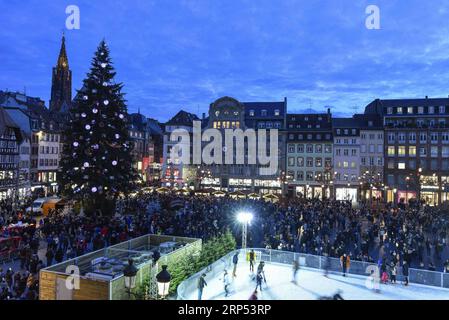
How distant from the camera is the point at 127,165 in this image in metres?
28.0

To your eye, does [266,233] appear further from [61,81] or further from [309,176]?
[61,81]

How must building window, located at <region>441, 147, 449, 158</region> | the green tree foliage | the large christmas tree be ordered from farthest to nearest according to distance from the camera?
1. building window, located at <region>441, 147, 449, 158</region>
2. the large christmas tree
3. the green tree foliage

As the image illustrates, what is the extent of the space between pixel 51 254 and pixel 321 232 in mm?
16131

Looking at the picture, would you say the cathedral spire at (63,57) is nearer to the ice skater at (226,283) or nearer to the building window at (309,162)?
the building window at (309,162)

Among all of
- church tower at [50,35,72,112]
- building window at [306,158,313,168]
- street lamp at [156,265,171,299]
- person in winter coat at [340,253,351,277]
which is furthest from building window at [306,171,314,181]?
church tower at [50,35,72,112]

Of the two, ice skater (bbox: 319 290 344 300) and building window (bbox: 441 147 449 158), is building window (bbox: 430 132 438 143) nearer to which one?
Answer: building window (bbox: 441 147 449 158)

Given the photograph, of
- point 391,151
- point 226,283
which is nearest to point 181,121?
point 391,151

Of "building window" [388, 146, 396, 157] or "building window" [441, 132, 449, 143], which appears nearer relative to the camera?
"building window" [441, 132, 449, 143]

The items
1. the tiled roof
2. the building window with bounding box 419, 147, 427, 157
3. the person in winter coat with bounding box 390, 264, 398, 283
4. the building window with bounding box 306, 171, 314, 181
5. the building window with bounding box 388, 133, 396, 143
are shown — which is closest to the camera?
the person in winter coat with bounding box 390, 264, 398, 283

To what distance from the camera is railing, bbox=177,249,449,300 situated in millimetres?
14938

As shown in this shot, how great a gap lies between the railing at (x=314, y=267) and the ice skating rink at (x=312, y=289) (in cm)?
24

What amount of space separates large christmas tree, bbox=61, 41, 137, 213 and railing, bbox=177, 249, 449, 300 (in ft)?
40.7
